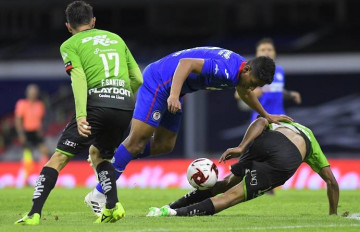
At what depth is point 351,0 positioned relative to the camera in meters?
29.7

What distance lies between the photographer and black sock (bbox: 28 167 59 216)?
8359 mm

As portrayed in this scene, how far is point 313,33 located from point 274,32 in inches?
50.9

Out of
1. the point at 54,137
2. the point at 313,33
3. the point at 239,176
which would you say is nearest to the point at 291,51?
the point at 313,33

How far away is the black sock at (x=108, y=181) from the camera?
860 cm

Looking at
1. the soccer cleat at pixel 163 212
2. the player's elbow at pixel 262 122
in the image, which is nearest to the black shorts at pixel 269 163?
the player's elbow at pixel 262 122

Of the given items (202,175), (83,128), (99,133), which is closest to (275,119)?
(202,175)

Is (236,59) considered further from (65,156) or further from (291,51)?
(291,51)

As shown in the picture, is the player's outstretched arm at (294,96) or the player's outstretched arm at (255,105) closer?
the player's outstretched arm at (255,105)

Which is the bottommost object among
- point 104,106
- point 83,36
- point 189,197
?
point 189,197

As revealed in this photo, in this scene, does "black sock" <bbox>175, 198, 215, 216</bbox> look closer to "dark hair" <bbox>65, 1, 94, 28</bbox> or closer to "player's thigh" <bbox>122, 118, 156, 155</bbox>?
"player's thigh" <bbox>122, 118, 156, 155</bbox>

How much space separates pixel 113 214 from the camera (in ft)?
27.9

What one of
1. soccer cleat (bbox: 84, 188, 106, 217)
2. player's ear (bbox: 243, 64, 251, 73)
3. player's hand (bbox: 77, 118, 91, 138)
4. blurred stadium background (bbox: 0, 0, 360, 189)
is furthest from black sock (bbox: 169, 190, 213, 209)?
blurred stadium background (bbox: 0, 0, 360, 189)

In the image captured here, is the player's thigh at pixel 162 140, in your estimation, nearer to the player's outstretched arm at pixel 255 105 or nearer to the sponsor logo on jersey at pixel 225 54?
the player's outstretched arm at pixel 255 105

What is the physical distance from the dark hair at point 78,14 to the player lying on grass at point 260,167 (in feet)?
6.31
